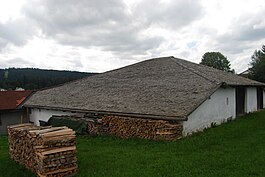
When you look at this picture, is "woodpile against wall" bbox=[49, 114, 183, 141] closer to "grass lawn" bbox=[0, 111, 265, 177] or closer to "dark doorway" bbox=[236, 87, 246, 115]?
"grass lawn" bbox=[0, 111, 265, 177]

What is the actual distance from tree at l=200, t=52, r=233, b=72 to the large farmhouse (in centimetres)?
4224

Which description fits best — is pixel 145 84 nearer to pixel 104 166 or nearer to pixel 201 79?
pixel 201 79

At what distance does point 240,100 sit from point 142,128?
34.2 ft

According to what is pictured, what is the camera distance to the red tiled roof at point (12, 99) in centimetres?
2543

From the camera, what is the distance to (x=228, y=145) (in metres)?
11.4

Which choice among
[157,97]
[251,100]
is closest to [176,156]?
[157,97]

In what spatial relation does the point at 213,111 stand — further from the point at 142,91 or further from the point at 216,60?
the point at 216,60

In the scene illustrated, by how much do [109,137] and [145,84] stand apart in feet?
19.5

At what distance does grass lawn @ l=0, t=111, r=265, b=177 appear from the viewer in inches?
332

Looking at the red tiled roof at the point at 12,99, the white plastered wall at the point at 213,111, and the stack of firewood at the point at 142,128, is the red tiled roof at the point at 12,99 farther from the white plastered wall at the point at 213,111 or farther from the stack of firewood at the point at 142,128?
the white plastered wall at the point at 213,111

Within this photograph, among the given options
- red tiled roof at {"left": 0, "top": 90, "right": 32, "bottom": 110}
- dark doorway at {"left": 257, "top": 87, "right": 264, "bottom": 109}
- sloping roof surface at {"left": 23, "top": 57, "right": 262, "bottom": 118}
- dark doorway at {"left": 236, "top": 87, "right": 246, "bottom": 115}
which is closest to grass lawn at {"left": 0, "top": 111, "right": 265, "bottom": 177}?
sloping roof surface at {"left": 23, "top": 57, "right": 262, "bottom": 118}

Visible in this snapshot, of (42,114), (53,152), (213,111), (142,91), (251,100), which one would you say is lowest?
(53,152)

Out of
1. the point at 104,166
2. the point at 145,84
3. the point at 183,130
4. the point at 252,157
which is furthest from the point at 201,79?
the point at 104,166

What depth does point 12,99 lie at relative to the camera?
2678 centimetres
